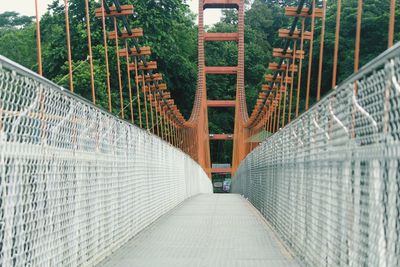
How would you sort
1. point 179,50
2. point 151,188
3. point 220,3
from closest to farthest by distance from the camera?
point 151,188, point 179,50, point 220,3

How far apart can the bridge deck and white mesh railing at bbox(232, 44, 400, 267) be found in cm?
36

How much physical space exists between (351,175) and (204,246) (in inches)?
136

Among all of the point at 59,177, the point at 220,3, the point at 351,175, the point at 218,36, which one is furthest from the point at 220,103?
the point at 351,175

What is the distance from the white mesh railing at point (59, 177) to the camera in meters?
3.96

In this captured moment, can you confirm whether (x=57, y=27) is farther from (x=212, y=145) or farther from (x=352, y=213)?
(x=352, y=213)

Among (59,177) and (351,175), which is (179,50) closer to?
(59,177)

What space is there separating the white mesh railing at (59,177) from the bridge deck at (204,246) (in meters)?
0.25

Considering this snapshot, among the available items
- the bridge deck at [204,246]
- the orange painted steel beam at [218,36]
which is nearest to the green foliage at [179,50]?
the orange painted steel beam at [218,36]

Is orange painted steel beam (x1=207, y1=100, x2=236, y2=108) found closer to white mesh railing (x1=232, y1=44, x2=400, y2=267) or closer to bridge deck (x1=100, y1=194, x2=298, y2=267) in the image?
bridge deck (x1=100, y1=194, x2=298, y2=267)

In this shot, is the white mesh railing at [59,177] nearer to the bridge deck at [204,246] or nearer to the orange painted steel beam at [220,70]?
Result: the bridge deck at [204,246]

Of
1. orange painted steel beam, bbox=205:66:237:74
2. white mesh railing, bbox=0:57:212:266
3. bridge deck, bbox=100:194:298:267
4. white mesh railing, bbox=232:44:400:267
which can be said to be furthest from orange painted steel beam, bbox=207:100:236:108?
white mesh railing, bbox=232:44:400:267

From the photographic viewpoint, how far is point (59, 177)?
512 centimetres

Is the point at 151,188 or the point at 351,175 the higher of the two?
the point at 351,175

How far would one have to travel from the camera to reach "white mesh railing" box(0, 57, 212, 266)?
156 inches
